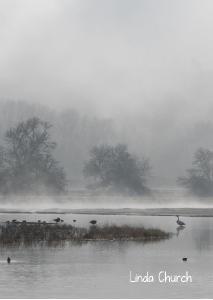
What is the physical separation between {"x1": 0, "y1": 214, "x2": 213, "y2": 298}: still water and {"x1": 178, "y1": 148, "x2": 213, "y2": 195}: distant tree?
78873 millimetres

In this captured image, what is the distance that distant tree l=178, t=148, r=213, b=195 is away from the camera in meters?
139

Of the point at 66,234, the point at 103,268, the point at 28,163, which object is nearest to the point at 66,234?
the point at 66,234

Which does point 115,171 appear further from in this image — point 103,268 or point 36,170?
point 103,268

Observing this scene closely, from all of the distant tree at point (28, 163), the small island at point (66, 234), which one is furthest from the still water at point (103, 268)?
the distant tree at point (28, 163)

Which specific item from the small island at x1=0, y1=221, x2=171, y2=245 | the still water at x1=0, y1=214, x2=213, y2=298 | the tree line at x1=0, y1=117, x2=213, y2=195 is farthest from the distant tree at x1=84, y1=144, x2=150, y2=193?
the still water at x1=0, y1=214, x2=213, y2=298

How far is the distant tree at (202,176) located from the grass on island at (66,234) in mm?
74694

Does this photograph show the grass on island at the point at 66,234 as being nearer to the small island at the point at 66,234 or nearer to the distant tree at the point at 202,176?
the small island at the point at 66,234

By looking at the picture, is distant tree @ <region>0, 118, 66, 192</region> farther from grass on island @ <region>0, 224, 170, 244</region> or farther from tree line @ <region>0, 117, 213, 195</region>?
grass on island @ <region>0, 224, 170, 244</region>

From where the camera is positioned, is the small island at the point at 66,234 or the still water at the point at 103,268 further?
the small island at the point at 66,234

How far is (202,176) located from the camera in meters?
142

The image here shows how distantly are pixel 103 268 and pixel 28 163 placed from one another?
9235 centimetres

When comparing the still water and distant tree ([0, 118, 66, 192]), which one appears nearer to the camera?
the still water

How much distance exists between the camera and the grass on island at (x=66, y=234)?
5786cm

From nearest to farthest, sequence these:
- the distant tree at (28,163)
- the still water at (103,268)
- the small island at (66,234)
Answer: the still water at (103,268) → the small island at (66,234) → the distant tree at (28,163)
